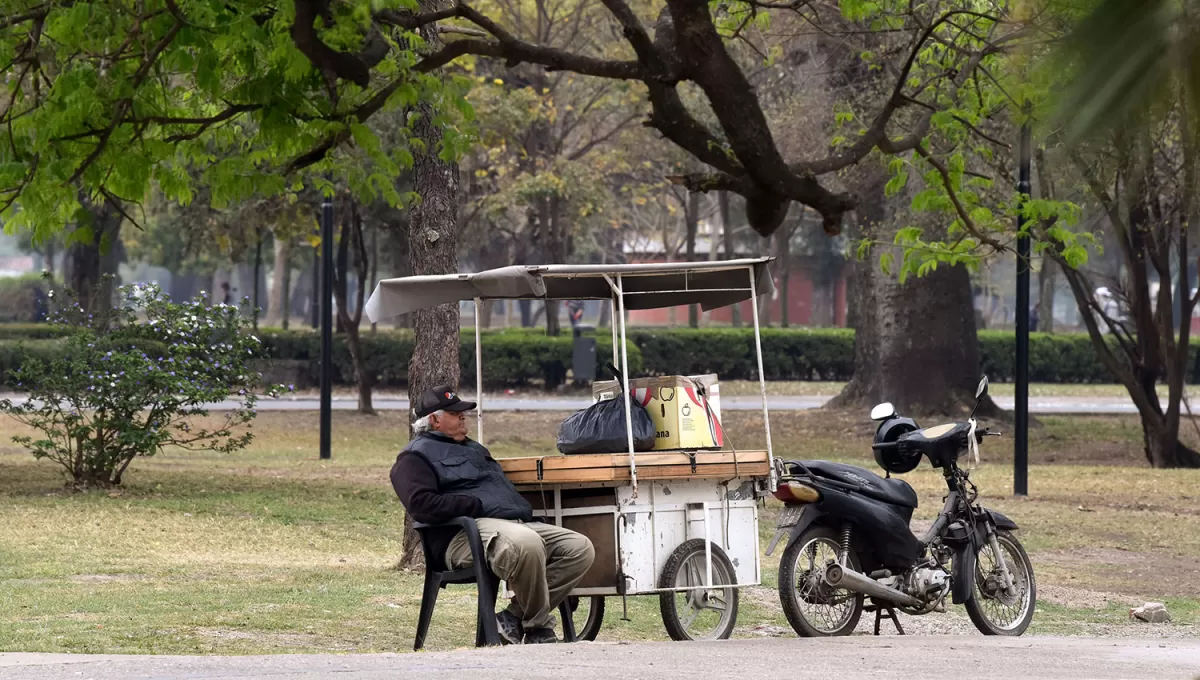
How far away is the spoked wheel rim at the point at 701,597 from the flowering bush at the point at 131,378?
7827 mm

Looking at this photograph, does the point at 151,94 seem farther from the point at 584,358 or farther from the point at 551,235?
the point at 551,235

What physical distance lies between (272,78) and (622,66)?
167 centimetres

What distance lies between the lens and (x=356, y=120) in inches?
326

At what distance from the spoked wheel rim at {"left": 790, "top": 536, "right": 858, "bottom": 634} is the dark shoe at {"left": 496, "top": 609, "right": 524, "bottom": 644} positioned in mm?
1370

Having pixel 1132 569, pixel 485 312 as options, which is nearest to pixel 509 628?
pixel 1132 569

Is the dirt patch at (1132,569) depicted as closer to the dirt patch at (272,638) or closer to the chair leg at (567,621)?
the chair leg at (567,621)

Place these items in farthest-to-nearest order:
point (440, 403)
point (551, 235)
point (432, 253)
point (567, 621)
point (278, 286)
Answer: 1. point (278, 286)
2. point (551, 235)
3. point (432, 253)
4. point (567, 621)
5. point (440, 403)

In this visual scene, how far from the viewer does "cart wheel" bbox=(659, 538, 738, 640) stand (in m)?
7.68

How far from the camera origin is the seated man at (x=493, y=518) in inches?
286

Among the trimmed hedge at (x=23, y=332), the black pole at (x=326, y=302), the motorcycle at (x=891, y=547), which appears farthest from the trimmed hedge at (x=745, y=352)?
the motorcycle at (x=891, y=547)

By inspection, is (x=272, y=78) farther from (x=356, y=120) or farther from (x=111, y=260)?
(x=111, y=260)

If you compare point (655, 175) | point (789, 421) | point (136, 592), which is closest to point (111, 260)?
point (655, 175)

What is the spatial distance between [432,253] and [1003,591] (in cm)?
444

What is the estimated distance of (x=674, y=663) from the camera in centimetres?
668
